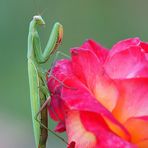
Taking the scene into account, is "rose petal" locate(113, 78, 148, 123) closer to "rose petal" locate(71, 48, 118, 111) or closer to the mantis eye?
"rose petal" locate(71, 48, 118, 111)

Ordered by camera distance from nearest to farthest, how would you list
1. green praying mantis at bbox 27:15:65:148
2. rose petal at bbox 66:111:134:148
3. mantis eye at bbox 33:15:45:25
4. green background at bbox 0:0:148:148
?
rose petal at bbox 66:111:134:148 < green praying mantis at bbox 27:15:65:148 < mantis eye at bbox 33:15:45:25 < green background at bbox 0:0:148:148

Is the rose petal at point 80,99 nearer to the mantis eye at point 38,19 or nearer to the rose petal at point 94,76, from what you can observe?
the rose petal at point 94,76

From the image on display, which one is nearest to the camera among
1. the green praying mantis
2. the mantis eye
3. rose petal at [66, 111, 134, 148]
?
rose petal at [66, 111, 134, 148]

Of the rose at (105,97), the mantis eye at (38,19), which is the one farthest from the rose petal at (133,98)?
the mantis eye at (38,19)

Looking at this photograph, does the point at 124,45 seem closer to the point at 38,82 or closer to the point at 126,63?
the point at 126,63

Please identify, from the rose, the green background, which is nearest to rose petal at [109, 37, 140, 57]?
the rose

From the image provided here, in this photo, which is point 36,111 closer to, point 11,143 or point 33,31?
point 33,31

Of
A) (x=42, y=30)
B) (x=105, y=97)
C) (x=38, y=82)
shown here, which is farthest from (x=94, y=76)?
(x=42, y=30)
